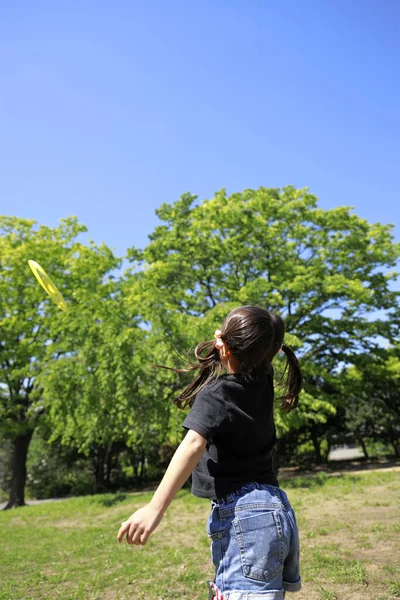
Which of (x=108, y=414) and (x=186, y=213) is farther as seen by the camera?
(x=186, y=213)

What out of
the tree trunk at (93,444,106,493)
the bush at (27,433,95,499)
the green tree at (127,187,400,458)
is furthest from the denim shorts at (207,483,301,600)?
the bush at (27,433,95,499)

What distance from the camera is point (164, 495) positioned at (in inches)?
70.5

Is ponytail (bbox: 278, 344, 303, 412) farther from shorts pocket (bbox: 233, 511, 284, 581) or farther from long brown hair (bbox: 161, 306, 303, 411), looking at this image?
shorts pocket (bbox: 233, 511, 284, 581)

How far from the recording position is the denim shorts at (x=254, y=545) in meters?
1.81

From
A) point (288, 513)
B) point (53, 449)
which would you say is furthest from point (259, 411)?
point (53, 449)

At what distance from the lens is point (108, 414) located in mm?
14711

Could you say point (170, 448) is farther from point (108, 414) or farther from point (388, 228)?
point (388, 228)

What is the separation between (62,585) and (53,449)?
20.9 metres

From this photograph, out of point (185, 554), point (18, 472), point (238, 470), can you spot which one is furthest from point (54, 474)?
point (238, 470)

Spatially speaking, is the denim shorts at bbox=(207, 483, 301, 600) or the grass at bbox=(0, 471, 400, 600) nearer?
the denim shorts at bbox=(207, 483, 301, 600)

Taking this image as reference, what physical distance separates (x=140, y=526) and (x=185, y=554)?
518 cm

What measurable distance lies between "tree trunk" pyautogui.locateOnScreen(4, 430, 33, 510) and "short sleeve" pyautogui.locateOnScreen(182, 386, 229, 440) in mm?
19426

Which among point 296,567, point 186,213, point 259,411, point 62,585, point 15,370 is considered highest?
point 186,213

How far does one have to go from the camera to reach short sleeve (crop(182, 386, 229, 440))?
6.22 ft
